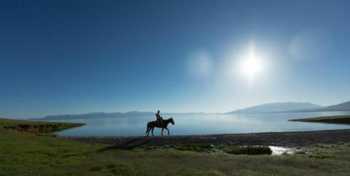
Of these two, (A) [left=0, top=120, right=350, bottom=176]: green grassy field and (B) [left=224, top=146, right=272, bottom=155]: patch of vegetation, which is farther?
(B) [left=224, top=146, right=272, bottom=155]: patch of vegetation

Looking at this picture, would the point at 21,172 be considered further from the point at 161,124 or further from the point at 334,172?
the point at 161,124

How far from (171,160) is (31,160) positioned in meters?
9.16

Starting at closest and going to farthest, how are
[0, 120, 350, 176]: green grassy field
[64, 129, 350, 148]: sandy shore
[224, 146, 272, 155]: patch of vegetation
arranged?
[0, 120, 350, 176]: green grassy field < [224, 146, 272, 155]: patch of vegetation < [64, 129, 350, 148]: sandy shore

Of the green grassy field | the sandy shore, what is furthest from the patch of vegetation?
the green grassy field

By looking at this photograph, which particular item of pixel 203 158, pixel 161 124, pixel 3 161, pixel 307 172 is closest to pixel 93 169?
pixel 3 161

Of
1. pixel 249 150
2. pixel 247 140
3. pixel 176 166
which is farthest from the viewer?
pixel 247 140

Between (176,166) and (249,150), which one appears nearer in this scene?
(176,166)

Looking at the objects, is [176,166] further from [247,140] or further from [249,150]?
[247,140]

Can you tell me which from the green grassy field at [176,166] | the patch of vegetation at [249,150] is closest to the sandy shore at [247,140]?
the patch of vegetation at [249,150]

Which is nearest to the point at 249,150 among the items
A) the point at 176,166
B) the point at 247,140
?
the point at 247,140

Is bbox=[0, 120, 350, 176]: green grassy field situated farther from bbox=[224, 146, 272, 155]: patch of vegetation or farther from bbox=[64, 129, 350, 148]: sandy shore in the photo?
bbox=[64, 129, 350, 148]: sandy shore

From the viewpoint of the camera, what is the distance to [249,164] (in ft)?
46.0

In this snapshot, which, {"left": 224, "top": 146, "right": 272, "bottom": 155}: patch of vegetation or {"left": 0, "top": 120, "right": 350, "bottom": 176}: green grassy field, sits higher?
{"left": 0, "top": 120, "right": 350, "bottom": 176}: green grassy field

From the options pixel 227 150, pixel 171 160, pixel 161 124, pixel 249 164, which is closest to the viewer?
pixel 249 164
